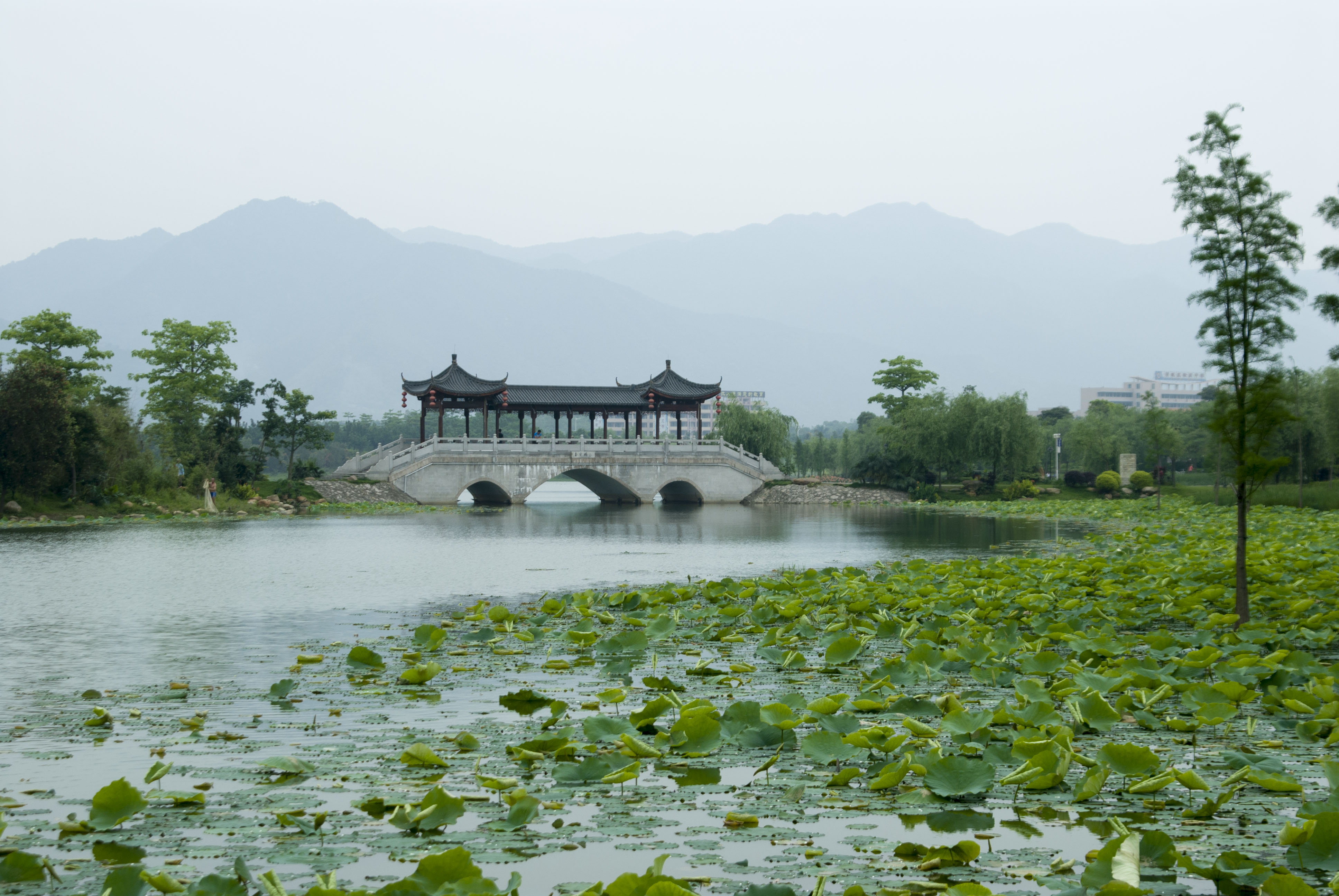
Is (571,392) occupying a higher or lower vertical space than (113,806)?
higher

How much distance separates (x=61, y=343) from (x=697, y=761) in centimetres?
3868

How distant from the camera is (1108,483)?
136ft

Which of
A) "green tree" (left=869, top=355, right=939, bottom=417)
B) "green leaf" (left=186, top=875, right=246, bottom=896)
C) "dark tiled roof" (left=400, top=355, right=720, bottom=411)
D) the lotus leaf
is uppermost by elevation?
"green tree" (left=869, top=355, right=939, bottom=417)

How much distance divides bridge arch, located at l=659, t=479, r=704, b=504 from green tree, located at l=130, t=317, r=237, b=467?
19.7 meters

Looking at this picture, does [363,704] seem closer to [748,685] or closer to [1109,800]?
[748,685]

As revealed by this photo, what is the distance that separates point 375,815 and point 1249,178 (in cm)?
849

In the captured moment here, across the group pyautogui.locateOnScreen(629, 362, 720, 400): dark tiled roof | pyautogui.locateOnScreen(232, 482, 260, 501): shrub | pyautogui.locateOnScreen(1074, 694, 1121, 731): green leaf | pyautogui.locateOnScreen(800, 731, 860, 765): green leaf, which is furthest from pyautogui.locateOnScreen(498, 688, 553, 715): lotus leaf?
pyautogui.locateOnScreen(629, 362, 720, 400): dark tiled roof

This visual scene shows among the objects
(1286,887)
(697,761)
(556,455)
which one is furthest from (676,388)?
(1286,887)

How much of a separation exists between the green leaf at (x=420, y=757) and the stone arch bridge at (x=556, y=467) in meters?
36.4

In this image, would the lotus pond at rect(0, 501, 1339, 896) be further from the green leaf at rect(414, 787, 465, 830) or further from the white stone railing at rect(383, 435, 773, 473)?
the white stone railing at rect(383, 435, 773, 473)

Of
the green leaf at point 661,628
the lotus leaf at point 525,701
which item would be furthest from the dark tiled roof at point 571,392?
the lotus leaf at point 525,701

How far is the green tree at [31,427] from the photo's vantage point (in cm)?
2720

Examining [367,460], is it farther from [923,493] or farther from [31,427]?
[923,493]

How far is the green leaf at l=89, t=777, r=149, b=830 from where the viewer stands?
3570mm
